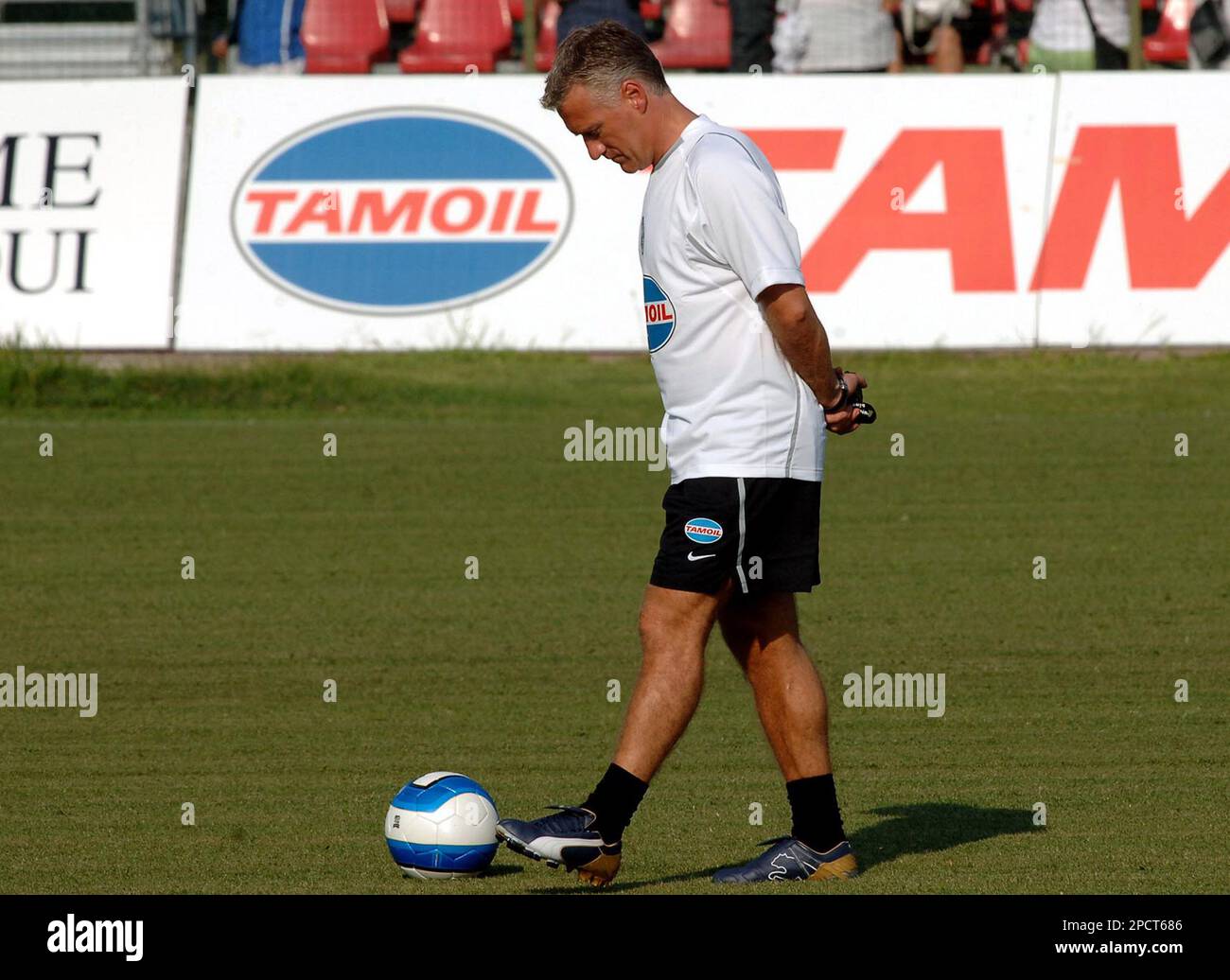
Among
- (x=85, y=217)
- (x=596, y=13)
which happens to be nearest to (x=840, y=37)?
(x=596, y=13)

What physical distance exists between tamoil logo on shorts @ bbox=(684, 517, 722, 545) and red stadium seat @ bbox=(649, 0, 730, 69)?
17087mm

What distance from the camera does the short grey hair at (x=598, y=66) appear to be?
18.8ft

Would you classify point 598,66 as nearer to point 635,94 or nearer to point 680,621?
point 635,94

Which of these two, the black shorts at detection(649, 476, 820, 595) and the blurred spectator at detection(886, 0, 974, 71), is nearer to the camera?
the black shorts at detection(649, 476, 820, 595)

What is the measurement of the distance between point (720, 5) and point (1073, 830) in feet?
56.3

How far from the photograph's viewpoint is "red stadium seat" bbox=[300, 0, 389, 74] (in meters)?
21.9

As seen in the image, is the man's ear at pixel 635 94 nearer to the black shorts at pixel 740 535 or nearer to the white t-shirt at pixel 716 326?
the white t-shirt at pixel 716 326

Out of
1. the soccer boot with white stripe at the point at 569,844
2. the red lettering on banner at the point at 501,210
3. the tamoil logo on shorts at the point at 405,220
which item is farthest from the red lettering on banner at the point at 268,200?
the soccer boot with white stripe at the point at 569,844

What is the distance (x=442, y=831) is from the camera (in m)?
5.89

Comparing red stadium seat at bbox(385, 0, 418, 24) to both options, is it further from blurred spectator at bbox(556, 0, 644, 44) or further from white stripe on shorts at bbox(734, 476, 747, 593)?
white stripe on shorts at bbox(734, 476, 747, 593)

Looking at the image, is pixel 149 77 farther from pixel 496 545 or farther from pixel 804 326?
pixel 804 326

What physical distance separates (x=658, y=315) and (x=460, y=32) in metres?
17.2

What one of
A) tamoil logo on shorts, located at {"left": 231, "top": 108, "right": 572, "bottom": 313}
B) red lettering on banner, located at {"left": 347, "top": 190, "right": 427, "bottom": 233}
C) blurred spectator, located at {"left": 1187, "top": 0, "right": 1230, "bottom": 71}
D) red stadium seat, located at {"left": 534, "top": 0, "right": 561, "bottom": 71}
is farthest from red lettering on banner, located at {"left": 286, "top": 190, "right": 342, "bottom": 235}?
blurred spectator, located at {"left": 1187, "top": 0, "right": 1230, "bottom": 71}

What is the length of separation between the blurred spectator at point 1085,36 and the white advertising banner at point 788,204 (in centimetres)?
326
